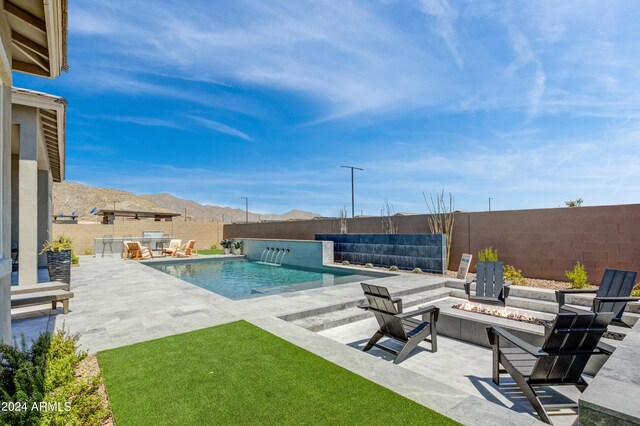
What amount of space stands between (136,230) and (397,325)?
77.4 feet

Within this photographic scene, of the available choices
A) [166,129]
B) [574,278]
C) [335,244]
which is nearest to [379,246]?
[335,244]

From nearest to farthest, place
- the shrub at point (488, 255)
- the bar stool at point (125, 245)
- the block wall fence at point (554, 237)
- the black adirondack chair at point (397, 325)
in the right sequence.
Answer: the black adirondack chair at point (397, 325) → the block wall fence at point (554, 237) → the shrub at point (488, 255) → the bar stool at point (125, 245)

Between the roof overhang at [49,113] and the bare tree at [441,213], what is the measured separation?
36.4ft

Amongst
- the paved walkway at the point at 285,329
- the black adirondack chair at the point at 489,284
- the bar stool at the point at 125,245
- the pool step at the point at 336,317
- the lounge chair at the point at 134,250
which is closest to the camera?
the paved walkway at the point at 285,329

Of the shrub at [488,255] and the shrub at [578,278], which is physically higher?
the shrub at [488,255]

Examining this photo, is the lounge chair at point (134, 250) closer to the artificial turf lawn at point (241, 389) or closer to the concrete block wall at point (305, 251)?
the concrete block wall at point (305, 251)

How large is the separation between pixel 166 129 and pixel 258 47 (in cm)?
1877

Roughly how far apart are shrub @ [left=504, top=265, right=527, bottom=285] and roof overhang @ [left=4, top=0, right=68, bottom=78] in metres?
10.2

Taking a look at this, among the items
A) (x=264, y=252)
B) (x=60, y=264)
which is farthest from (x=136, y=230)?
(x=60, y=264)

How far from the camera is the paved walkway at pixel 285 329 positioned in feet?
8.93

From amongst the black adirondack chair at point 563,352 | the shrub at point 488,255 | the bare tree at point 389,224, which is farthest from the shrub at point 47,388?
the bare tree at point 389,224

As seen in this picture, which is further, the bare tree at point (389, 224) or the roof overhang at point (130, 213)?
the roof overhang at point (130, 213)

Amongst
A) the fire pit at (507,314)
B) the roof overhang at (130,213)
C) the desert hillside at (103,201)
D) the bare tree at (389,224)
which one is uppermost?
the desert hillside at (103,201)

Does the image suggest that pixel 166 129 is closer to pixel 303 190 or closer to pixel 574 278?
pixel 303 190
